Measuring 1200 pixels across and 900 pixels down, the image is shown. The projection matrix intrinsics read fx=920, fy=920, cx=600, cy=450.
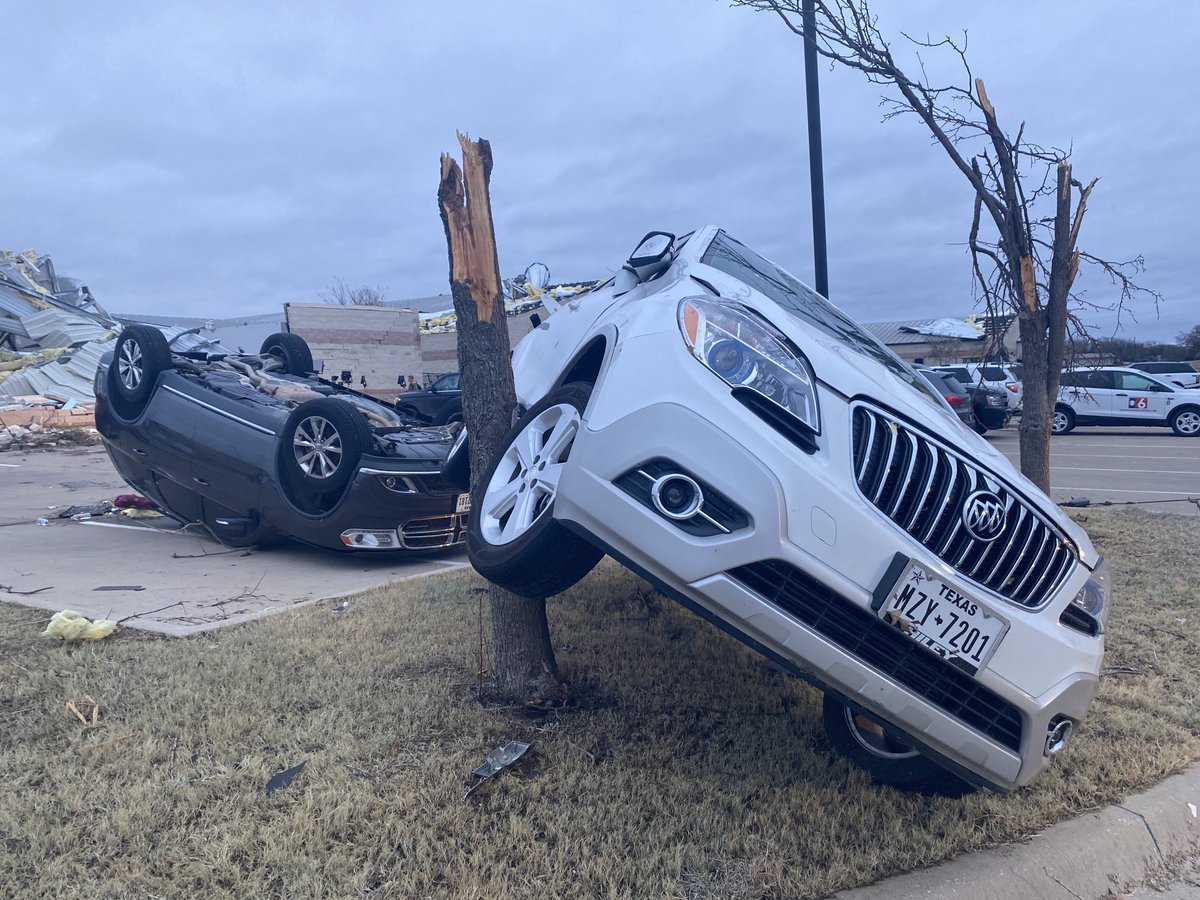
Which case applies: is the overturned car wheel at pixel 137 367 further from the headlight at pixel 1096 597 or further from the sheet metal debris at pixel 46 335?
the sheet metal debris at pixel 46 335

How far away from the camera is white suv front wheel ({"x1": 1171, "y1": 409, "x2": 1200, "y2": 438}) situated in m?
19.7

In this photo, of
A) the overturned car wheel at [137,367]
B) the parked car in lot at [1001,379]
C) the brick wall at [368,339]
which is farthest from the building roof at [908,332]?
the overturned car wheel at [137,367]

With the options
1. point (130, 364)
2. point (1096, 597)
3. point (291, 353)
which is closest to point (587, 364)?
point (1096, 597)

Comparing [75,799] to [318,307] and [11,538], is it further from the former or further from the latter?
[318,307]

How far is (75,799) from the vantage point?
2918mm

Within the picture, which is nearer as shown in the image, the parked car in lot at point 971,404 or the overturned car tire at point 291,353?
the overturned car tire at point 291,353

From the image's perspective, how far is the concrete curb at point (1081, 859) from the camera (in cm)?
281

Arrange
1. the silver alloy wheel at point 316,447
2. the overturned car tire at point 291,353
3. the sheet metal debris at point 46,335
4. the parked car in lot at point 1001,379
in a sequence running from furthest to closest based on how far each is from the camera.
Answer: the sheet metal debris at point 46,335 → the parked car in lot at point 1001,379 → the overturned car tire at point 291,353 → the silver alloy wheel at point 316,447

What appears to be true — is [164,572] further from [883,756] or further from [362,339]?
[362,339]

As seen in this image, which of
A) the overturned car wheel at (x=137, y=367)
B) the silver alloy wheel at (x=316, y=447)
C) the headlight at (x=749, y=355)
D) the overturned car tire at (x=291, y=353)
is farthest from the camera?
the overturned car tire at (x=291, y=353)

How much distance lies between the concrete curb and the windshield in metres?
1.79

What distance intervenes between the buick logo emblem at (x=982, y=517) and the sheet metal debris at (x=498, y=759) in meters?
1.73

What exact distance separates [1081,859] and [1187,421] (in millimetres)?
20110

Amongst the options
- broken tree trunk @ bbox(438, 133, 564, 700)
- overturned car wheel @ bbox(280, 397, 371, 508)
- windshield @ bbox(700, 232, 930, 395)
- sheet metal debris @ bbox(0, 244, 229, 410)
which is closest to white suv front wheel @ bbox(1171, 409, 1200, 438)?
windshield @ bbox(700, 232, 930, 395)
